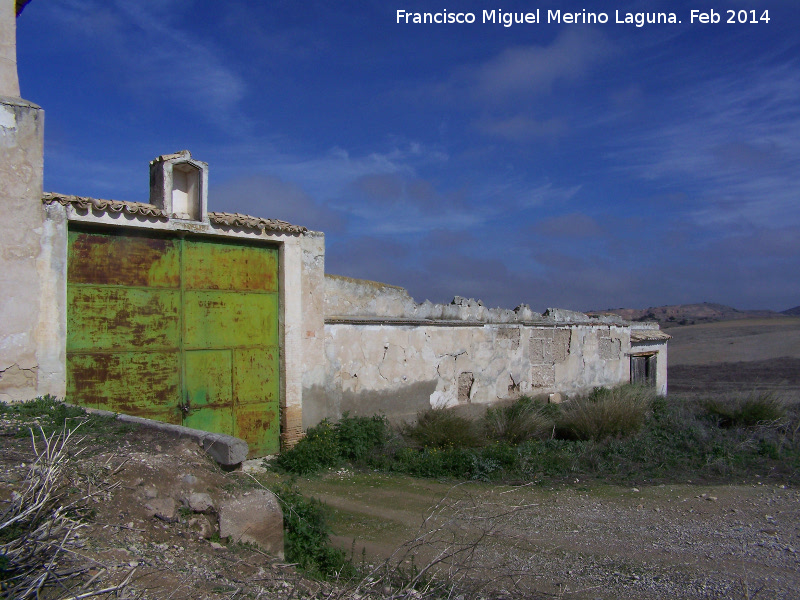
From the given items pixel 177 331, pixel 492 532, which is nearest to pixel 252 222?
pixel 177 331

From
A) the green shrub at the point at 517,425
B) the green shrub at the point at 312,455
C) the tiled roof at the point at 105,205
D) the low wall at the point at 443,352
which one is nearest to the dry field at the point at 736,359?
the low wall at the point at 443,352

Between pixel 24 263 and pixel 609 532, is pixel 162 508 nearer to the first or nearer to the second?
pixel 24 263

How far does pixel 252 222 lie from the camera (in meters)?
8.20

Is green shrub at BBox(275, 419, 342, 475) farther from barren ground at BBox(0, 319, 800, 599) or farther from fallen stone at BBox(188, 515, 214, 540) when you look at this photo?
fallen stone at BBox(188, 515, 214, 540)

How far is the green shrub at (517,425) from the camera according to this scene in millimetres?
9891

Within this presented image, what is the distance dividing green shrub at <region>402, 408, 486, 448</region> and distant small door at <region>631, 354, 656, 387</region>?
305 inches

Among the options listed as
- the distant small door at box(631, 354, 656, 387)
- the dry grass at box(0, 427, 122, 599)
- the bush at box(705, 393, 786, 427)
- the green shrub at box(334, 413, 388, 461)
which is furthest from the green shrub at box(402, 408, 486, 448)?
the distant small door at box(631, 354, 656, 387)

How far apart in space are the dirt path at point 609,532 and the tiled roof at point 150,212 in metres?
3.56

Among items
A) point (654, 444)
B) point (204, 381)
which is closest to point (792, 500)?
point (654, 444)

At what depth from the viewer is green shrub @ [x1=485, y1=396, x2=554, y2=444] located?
9891 millimetres

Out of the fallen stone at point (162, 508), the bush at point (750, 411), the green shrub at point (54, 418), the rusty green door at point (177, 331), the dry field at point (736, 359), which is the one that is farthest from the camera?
the dry field at point (736, 359)

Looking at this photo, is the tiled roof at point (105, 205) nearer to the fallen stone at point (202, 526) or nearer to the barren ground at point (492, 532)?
the barren ground at point (492, 532)

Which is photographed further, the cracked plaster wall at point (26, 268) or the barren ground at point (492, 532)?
the cracked plaster wall at point (26, 268)

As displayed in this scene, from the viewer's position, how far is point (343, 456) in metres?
8.48
